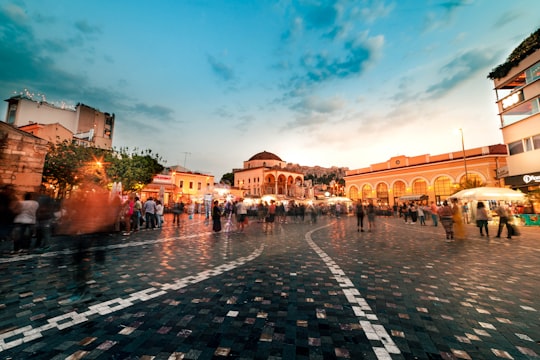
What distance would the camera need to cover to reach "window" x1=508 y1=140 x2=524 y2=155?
21.0 metres

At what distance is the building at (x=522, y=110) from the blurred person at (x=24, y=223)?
103ft

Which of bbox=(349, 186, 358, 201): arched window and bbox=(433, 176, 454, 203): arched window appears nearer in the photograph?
bbox=(433, 176, 454, 203): arched window

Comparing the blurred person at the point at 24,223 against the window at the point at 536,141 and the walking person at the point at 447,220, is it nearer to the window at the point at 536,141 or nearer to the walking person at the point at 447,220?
the walking person at the point at 447,220

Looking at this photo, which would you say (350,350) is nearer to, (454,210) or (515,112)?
(454,210)

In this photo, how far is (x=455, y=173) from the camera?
112 ft

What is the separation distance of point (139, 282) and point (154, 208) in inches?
430

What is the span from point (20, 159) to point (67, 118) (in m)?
38.3

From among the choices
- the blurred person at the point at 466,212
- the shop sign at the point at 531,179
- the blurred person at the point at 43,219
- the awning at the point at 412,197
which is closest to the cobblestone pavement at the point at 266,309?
the blurred person at the point at 43,219

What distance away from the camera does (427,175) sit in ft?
121

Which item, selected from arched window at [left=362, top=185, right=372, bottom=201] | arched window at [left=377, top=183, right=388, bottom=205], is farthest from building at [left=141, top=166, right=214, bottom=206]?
arched window at [left=377, top=183, right=388, bottom=205]

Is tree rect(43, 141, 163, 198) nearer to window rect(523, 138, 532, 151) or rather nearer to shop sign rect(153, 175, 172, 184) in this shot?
shop sign rect(153, 175, 172, 184)

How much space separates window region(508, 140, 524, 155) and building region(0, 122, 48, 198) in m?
36.3

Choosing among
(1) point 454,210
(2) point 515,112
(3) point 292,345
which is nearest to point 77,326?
(3) point 292,345

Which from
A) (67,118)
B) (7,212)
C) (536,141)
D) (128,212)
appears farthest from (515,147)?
(67,118)
